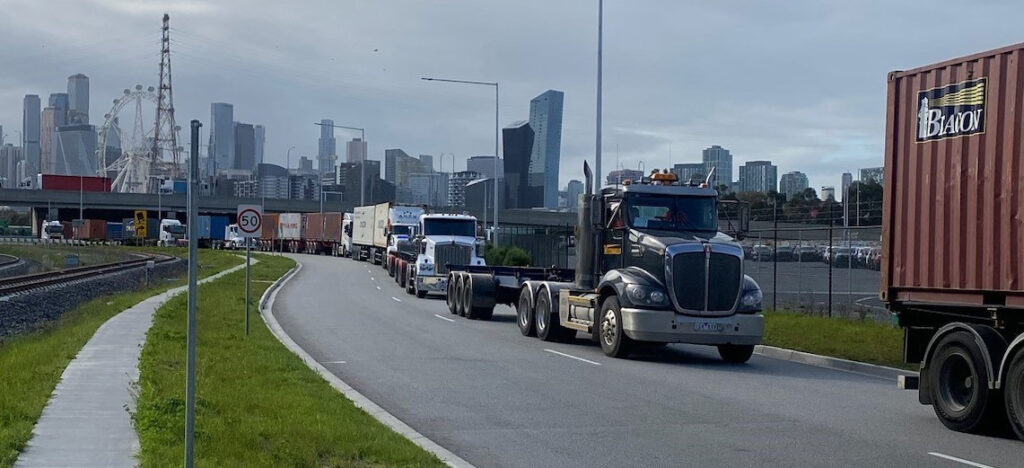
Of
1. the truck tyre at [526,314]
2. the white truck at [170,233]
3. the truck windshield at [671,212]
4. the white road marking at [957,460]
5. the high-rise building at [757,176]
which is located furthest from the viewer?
the white truck at [170,233]

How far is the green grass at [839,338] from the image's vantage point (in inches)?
775

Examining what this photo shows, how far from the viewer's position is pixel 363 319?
27828 millimetres

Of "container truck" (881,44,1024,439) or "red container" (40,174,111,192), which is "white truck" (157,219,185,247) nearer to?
"red container" (40,174,111,192)

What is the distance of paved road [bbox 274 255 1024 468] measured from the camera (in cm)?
1059

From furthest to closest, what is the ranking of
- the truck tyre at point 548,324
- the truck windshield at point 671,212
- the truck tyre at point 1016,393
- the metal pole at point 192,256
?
1. the truck tyre at point 548,324
2. the truck windshield at point 671,212
3. the truck tyre at point 1016,393
4. the metal pole at point 192,256

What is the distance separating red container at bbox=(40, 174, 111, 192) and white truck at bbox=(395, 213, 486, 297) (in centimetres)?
10257

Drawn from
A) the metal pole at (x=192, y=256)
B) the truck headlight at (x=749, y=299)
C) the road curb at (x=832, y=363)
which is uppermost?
the metal pole at (x=192, y=256)

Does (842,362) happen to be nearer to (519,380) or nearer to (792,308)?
(519,380)

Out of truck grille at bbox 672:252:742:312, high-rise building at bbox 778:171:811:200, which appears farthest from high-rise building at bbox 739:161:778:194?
truck grille at bbox 672:252:742:312

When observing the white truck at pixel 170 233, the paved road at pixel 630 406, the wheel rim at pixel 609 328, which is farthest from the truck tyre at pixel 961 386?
the white truck at pixel 170 233

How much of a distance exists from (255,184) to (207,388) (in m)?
183

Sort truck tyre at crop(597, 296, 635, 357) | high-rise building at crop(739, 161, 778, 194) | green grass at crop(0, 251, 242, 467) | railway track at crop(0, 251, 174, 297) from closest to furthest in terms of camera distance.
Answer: green grass at crop(0, 251, 242, 467) → truck tyre at crop(597, 296, 635, 357) → railway track at crop(0, 251, 174, 297) → high-rise building at crop(739, 161, 778, 194)

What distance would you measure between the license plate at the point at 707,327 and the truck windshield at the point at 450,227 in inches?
893

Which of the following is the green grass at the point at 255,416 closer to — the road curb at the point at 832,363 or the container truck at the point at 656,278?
the container truck at the point at 656,278
